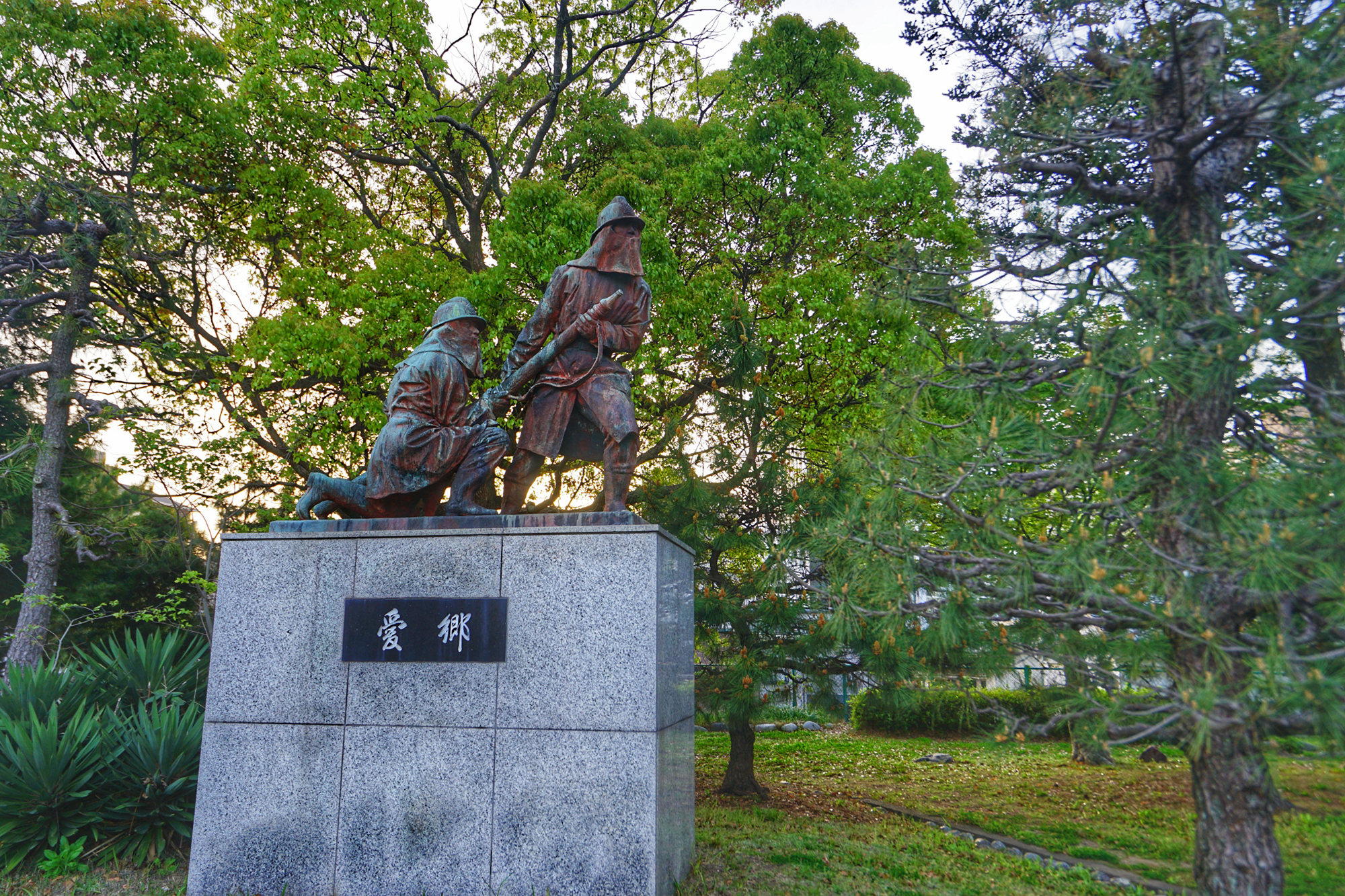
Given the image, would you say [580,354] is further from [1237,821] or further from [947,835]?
[947,835]

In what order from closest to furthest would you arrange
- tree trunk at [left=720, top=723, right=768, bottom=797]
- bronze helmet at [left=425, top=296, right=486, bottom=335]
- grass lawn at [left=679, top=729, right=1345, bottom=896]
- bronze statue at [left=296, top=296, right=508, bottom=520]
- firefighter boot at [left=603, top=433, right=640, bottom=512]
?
grass lawn at [left=679, top=729, right=1345, bottom=896]
firefighter boot at [left=603, top=433, right=640, bottom=512]
bronze statue at [left=296, top=296, right=508, bottom=520]
bronze helmet at [left=425, top=296, right=486, bottom=335]
tree trunk at [left=720, top=723, right=768, bottom=797]

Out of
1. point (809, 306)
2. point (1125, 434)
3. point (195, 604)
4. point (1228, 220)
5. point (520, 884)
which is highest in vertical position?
point (809, 306)

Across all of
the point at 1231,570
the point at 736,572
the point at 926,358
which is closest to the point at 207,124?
the point at 736,572

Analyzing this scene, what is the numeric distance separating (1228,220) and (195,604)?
12.1m

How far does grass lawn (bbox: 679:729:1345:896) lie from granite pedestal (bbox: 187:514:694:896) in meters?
0.85

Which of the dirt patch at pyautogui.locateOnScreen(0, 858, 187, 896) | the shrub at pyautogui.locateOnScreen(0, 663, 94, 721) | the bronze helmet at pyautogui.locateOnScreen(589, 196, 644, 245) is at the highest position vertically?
the bronze helmet at pyautogui.locateOnScreen(589, 196, 644, 245)

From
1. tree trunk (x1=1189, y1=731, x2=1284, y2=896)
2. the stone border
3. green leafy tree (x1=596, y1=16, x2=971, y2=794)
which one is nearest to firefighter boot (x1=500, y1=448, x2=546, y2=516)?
green leafy tree (x1=596, y1=16, x2=971, y2=794)

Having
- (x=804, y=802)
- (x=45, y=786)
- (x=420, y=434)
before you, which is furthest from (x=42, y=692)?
(x=804, y=802)

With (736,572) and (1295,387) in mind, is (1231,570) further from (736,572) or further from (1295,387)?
(736,572)

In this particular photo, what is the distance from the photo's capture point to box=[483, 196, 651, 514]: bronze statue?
15.4 feet

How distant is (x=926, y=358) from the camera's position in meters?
4.23

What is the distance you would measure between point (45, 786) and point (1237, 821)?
6164 mm

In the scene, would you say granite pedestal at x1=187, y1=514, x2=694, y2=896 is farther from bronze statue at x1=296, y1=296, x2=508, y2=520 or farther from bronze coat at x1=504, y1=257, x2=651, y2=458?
bronze coat at x1=504, y1=257, x2=651, y2=458

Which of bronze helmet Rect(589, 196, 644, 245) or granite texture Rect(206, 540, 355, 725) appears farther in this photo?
bronze helmet Rect(589, 196, 644, 245)
